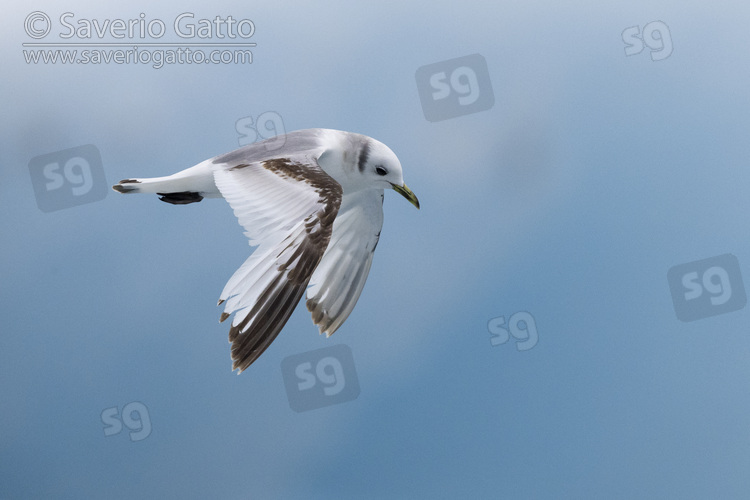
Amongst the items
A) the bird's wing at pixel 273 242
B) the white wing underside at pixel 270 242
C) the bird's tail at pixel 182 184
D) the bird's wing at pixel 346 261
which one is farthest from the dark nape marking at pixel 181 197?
the bird's wing at pixel 346 261

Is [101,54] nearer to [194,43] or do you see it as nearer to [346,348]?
[194,43]

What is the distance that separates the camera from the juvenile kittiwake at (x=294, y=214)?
5.17ft

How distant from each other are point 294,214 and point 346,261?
0.58m

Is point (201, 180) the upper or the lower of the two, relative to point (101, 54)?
lower

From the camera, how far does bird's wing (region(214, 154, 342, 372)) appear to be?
1.56 meters

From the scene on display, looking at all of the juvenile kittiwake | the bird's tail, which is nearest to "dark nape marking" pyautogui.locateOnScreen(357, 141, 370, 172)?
the juvenile kittiwake

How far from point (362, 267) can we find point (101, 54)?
1.30m

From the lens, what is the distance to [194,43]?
9.16 ft

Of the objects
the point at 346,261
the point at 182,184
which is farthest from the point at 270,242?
the point at 346,261

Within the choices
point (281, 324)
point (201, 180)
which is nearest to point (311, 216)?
point (281, 324)

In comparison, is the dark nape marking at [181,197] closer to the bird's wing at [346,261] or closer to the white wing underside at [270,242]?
the white wing underside at [270,242]

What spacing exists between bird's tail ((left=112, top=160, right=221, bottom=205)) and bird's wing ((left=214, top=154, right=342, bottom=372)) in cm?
18

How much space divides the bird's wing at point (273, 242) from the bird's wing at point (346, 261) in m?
0.49

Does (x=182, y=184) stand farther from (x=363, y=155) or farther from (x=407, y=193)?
(x=407, y=193)
